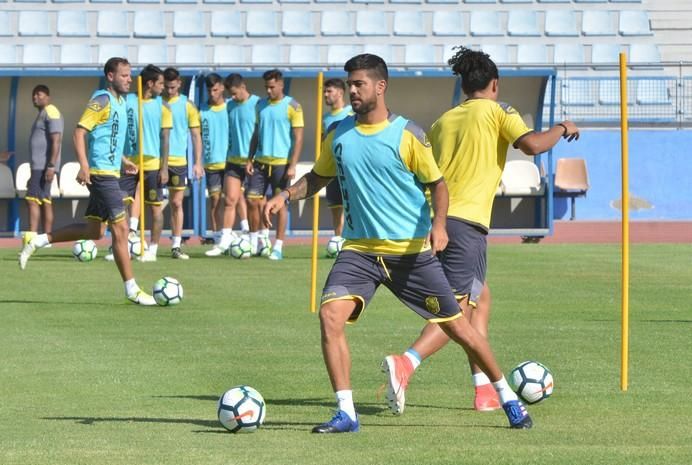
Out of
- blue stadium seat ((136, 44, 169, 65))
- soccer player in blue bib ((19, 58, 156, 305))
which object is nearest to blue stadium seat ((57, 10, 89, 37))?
blue stadium seat ((136, 44, 169, 65))

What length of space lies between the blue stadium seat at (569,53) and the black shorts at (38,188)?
13.1m

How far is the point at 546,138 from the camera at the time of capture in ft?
27.2

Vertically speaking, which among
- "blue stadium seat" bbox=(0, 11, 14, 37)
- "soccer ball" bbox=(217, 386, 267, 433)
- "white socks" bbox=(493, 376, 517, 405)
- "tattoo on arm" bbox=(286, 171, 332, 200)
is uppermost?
"blue stadium seat" bbox=(0, 11, 14, 37)

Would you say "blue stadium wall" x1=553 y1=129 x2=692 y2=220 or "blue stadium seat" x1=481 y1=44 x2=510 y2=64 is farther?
"blue stadium seat" x1=481 y1=44 x2=510 y2=64

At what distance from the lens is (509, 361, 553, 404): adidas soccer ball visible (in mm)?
8711

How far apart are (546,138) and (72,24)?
25270 millimetres

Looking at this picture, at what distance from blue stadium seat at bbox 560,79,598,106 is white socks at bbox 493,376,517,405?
21924 mm

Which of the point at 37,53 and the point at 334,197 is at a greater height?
the point at 37,53

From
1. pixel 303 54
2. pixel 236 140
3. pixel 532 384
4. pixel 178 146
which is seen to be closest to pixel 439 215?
pixel 532 384

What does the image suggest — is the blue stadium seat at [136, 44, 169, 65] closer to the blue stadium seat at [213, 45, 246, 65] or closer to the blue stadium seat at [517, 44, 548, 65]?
the blue stadium seat at [213, 45, 246, 65]

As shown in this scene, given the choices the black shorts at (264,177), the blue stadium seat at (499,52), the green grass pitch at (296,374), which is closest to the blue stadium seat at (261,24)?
the blue stadium seat at (499,52)

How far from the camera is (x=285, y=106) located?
2180 cm

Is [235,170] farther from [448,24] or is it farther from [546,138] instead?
[546,138]

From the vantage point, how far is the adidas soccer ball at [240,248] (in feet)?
71.1
